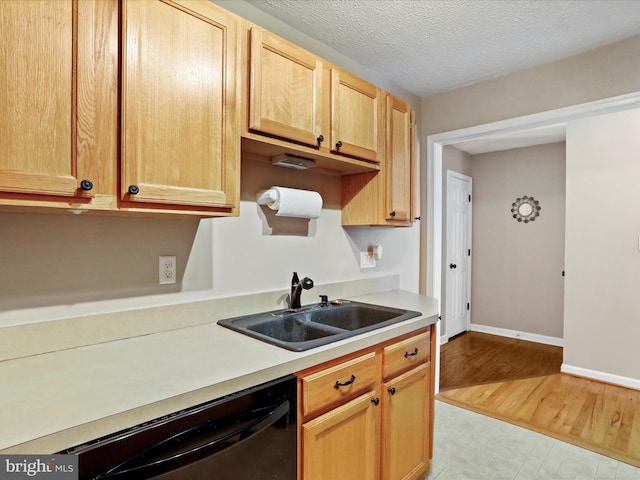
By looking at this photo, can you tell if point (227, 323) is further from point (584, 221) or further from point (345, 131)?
point (584, 221)

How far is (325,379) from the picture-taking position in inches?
49.6

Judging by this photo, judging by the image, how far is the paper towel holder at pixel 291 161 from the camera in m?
1.73


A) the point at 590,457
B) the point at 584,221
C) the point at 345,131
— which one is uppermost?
the point at 345,131

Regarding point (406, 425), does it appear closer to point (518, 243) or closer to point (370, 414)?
point (370, 414)

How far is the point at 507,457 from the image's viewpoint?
82.8 inches

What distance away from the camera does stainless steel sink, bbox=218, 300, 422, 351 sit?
Answer: 1410mm

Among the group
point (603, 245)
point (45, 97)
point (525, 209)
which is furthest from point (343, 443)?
point (525, 209)

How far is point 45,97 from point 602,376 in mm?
4124

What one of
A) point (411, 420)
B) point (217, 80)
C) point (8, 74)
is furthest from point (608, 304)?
point (8, 74)

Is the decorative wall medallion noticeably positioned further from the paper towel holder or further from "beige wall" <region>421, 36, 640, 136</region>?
the paper towel holder

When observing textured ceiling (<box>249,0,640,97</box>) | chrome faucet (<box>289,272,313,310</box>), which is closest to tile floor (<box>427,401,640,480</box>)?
chrome faucet (<box>289,272,313,310</box>)

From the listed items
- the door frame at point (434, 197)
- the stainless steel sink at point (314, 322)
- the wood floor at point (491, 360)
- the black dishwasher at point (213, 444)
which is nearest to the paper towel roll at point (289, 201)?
the stainless steel sink at point (314, 322)

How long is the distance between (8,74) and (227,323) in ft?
3.50

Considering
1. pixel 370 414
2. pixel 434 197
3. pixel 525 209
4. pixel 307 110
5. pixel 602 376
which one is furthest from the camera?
pixel 525 209
